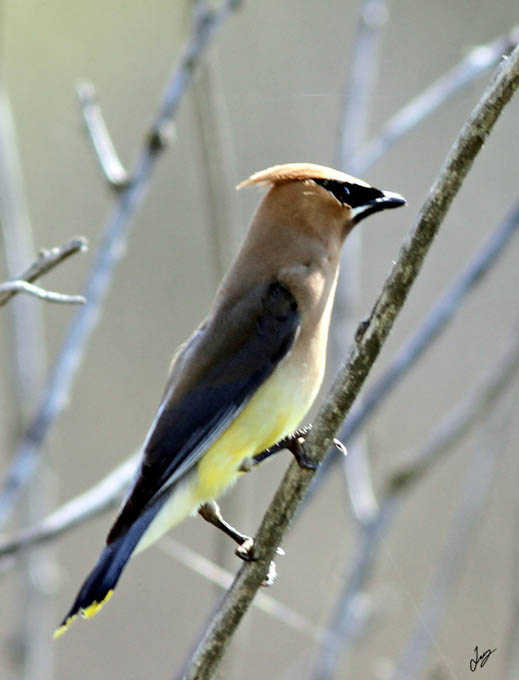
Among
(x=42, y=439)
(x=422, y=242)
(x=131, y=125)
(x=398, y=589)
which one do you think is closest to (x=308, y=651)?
(x=398, y=589)

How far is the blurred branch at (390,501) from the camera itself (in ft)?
11.0

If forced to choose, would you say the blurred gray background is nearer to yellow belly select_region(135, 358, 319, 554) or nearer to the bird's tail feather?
yellow belly select_region(135, 358, 319, 554)

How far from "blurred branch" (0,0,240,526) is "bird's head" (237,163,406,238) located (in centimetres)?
32

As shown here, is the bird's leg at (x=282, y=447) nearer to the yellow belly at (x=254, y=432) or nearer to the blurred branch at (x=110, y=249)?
the yellow belly at (x=254, y=432)

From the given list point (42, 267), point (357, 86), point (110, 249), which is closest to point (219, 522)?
point (110, 249)

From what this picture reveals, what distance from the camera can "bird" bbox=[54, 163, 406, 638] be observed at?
306cm

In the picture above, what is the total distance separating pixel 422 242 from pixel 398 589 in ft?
9.61

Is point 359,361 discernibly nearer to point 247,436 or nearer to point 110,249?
point 247,436

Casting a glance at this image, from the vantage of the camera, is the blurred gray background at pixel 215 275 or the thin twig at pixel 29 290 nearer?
the thin twig at pixel 29 290

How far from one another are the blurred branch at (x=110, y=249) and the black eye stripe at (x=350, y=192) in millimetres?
465

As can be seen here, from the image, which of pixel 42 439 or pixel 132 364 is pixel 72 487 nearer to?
pixel 132 364

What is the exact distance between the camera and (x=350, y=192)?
10.9ft

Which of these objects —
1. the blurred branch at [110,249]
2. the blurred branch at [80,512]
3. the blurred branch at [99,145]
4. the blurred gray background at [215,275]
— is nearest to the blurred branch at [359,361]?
the blurred branch at [80,512]

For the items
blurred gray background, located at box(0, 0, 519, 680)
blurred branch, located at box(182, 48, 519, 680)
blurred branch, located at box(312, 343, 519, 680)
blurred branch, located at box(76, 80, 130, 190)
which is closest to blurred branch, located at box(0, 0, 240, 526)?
blurred branch, located at box(76, 80, 130, 190)
